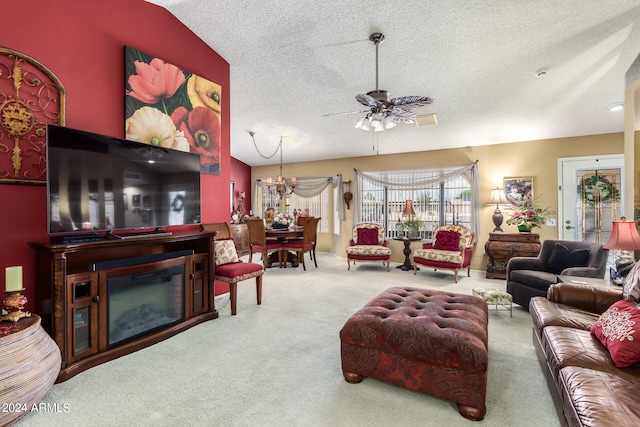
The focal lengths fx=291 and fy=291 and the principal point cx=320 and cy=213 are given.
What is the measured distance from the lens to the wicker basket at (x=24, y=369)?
1593 millimetres

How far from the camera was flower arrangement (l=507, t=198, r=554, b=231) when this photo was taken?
16.6 feet

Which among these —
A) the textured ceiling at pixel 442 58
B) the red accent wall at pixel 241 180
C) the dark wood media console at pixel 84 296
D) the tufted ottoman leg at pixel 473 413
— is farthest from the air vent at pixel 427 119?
the red accent wall at pixel 241 180

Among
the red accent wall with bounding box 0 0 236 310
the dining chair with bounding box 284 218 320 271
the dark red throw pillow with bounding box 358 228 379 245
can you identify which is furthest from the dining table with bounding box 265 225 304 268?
the red accent wall with bounding box 0 0 236 310

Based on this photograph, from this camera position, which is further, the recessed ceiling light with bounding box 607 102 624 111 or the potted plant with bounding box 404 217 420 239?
the potted plant with bounding box 404 217 420 239

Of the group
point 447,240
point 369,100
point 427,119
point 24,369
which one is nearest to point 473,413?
point 24,369

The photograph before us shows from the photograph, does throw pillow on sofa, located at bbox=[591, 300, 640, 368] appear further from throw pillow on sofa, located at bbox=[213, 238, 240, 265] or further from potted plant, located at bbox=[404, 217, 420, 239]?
potted plant, located at bbox=[404, 217, 420, 239]

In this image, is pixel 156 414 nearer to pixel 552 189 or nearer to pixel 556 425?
pixel 556 425

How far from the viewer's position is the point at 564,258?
3600 millimetres

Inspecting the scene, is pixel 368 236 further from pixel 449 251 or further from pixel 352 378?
pixel 352 378

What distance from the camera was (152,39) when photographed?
123 inches

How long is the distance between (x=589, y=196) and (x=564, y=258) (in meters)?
2.24

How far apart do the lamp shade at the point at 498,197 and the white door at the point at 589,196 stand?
2.93 ft

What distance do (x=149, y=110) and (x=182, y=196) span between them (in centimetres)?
97

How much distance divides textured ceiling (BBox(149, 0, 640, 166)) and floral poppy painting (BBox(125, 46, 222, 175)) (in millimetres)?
666
